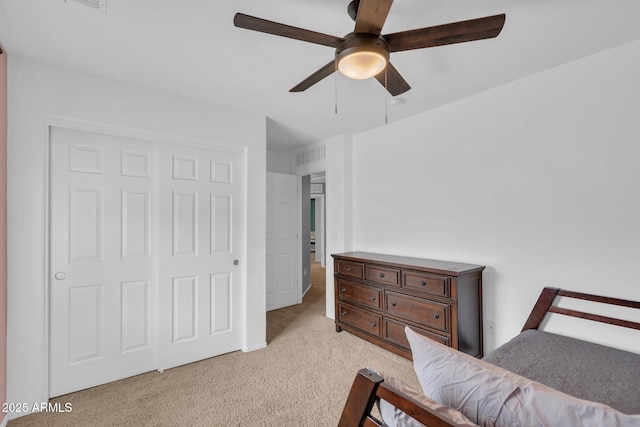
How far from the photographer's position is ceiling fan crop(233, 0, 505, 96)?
1.31m

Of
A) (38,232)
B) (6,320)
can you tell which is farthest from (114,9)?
(6,320)

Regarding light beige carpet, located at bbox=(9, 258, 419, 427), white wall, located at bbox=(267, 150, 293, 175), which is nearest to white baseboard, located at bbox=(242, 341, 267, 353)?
light beige carpet, located at bbox=(9, 258, 419, 427)

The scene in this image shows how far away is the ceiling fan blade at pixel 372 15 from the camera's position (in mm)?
1195

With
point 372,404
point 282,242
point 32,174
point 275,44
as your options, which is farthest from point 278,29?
point 282,242

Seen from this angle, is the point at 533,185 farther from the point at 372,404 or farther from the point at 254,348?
the point at 254,348

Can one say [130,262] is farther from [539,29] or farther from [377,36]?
[539,29]

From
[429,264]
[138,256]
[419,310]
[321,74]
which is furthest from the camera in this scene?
[429,264]

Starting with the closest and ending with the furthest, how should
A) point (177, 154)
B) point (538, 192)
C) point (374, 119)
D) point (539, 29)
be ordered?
point (539, 29), point (538, 192), point (177, 154), point (374, 119)

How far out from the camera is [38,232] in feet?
7.11

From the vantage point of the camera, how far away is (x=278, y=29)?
1.38m

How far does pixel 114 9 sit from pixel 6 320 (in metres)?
2.15

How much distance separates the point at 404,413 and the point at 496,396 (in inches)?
10.9

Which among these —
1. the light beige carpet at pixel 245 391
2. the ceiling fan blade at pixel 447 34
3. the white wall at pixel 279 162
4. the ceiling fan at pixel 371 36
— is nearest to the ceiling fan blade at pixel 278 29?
A: the ceiling fan at pixel 371 36

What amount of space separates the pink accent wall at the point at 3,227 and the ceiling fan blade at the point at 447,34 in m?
2.51
